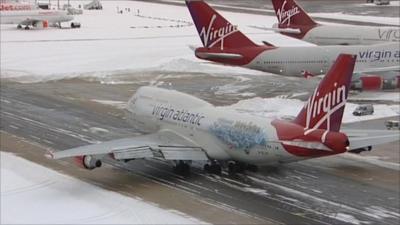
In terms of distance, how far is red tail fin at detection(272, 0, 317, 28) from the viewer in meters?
76.2

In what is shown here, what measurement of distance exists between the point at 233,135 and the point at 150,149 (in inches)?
150

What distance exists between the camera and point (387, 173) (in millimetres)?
35469

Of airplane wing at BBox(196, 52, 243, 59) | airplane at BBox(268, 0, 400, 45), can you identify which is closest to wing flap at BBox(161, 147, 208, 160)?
airplane wing at BBox(196, 52, 243, 59)

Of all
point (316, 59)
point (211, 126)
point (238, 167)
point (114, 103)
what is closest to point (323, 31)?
point (316, 59)

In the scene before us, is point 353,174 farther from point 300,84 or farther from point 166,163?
point 300,84

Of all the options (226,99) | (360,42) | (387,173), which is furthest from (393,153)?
Result: (360,42)

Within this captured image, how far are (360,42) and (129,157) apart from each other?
1801 inches

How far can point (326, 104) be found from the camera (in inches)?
1176

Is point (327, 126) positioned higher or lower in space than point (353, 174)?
higher

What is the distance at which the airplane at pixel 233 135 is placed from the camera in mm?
29609

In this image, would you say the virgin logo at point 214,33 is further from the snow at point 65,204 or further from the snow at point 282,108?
the snow at point 65,204

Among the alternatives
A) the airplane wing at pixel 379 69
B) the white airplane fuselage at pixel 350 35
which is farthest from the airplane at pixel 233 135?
the white airplane fuselage at pixel 350 35

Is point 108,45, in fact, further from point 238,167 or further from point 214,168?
point 238,167

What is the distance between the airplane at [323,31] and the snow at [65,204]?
4580 centimetres
